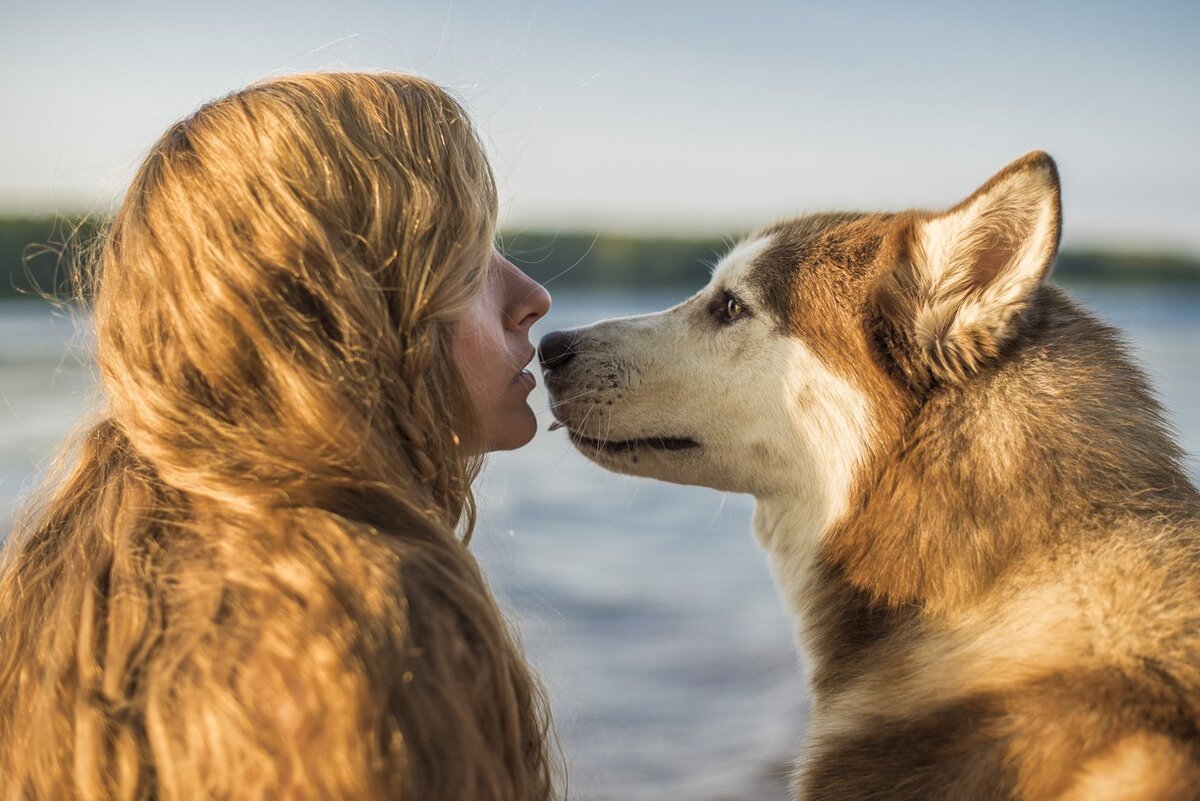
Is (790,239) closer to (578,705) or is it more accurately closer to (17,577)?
(17,577)

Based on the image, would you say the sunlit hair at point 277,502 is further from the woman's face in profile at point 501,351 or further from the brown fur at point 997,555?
the brown fur at point 997,555

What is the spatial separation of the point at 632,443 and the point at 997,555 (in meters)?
1.01

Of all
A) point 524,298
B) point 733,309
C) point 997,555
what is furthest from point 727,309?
point 997,555

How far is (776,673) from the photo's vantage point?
16.7 feet

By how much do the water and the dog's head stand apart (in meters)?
0.45

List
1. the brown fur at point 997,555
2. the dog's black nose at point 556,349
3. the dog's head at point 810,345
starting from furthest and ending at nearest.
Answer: the dog's black nose at point 556,349 < the dog's head at point 810,345 < the brown fur at point 997,555

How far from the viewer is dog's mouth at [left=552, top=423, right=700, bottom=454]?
2678 mm

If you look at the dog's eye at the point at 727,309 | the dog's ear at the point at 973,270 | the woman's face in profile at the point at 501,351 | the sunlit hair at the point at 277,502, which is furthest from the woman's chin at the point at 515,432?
the dog's ear at the point at 973,270

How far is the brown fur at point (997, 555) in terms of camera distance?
5.53 feet

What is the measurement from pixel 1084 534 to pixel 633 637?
11.9 ft

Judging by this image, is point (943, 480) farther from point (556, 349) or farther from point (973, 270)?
point (556, 349)

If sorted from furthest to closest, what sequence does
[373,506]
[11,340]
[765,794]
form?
1. [11,340]
2. [765,794]
3. [373,506]

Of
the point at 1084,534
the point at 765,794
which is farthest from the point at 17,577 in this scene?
the point at 765,794

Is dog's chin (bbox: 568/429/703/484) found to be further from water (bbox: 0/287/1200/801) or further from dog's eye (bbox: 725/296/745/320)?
water (bbox: 0/287/1200/801)
